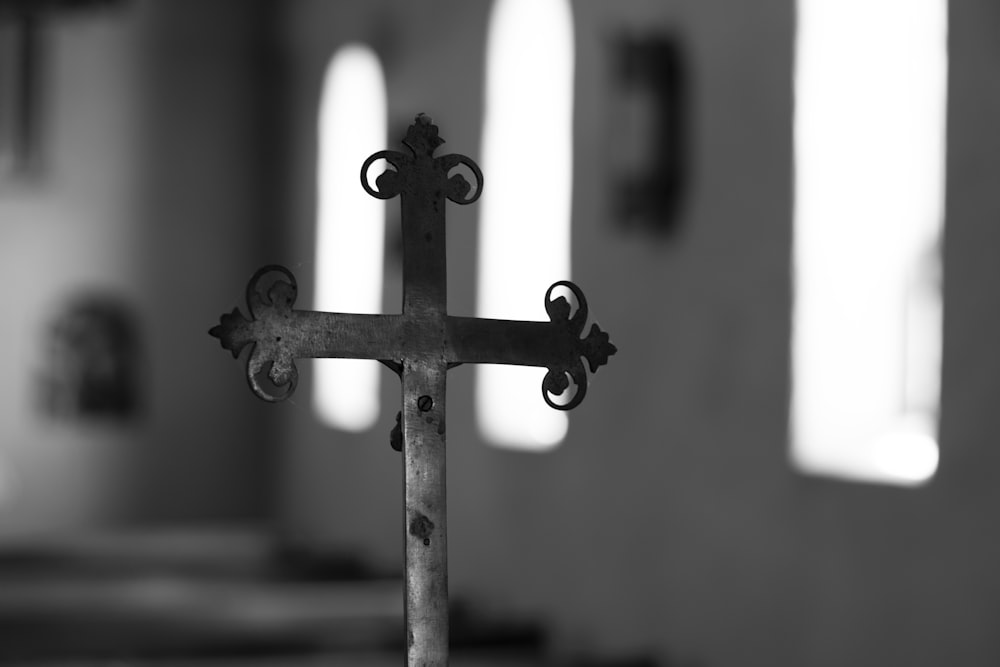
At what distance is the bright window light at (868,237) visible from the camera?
14.9 feet

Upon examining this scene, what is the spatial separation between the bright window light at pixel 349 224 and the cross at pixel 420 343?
7.27 meters

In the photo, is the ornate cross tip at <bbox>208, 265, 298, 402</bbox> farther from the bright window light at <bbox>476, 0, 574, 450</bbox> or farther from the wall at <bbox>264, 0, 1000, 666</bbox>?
the bright window light at <bbox>476, 0, 574, 450</bbox>

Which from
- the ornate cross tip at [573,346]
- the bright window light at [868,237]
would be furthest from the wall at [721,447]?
the ornate cross tip at [573,346]

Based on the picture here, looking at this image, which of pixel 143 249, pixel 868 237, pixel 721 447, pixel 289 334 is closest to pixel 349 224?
pixel 143 249

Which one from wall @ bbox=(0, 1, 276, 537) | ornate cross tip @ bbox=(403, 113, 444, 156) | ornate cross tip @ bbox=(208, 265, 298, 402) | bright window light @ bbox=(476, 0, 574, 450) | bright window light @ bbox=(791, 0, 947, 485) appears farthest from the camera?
wall @ bbox=(0, 1, 276, 537)

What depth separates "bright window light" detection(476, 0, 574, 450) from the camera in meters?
7.38

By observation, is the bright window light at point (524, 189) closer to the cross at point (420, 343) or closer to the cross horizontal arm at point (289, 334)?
the cross at point (420, 343)

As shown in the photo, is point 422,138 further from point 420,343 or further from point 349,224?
point 349,224

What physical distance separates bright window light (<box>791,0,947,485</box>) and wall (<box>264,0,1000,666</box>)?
10cm

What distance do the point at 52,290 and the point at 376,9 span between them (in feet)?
12.6

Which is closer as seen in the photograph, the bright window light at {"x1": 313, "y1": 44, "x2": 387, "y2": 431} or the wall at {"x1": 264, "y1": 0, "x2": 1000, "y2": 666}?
the wall at {"x1": 264, "y1": 0, "x2": 1000, "y2": 666}

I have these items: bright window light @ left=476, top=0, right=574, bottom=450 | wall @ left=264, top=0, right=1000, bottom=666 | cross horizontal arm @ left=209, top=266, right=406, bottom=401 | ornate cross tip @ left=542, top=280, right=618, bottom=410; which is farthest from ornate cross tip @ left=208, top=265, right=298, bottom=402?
bright window light @ left=476, top=0, right=574, bottom=450

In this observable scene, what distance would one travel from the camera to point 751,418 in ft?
17.5

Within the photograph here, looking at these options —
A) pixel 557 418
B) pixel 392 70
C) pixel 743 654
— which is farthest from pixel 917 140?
pixel 392 70
